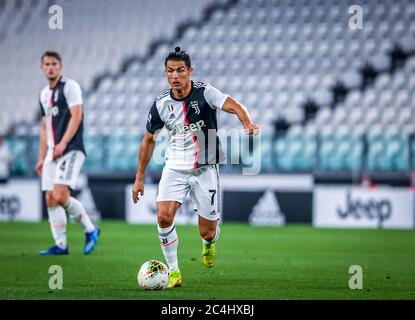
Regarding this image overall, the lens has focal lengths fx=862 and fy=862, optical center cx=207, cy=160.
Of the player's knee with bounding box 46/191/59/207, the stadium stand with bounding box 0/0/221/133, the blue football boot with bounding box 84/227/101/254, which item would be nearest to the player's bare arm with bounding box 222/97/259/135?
the player's knee with bounding box 46/191/59/207

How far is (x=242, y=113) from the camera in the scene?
23.6 feet

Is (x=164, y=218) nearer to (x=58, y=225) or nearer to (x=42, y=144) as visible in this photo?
(x=58, y=225)

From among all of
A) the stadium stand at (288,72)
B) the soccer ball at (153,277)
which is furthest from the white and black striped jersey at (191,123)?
the stadium stand at (288,72)

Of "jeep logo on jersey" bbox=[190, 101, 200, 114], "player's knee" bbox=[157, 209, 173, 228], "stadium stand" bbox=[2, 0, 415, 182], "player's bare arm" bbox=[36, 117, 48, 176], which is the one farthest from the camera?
"stadium stand" bbox=[2, 0, 415, 182]

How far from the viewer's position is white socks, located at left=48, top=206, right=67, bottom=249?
9985 millimetres

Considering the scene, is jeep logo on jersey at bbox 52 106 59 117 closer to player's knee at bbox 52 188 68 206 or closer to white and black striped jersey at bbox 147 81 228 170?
player's knee at bbox 52 188 68 206

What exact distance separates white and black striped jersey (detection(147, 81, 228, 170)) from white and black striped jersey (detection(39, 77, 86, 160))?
2.54 metres

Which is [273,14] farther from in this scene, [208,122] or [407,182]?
[208,122]

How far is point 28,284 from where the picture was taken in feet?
24.0

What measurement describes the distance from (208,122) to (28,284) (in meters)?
2.08

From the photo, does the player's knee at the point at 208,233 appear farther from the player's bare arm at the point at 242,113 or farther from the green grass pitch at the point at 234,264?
the player's bare arm at the point at 242,113

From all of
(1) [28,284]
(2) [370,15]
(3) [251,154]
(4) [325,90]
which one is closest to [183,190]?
(1) [28,284]

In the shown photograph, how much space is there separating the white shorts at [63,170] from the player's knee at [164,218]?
278cm

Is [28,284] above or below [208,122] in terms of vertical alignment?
below
